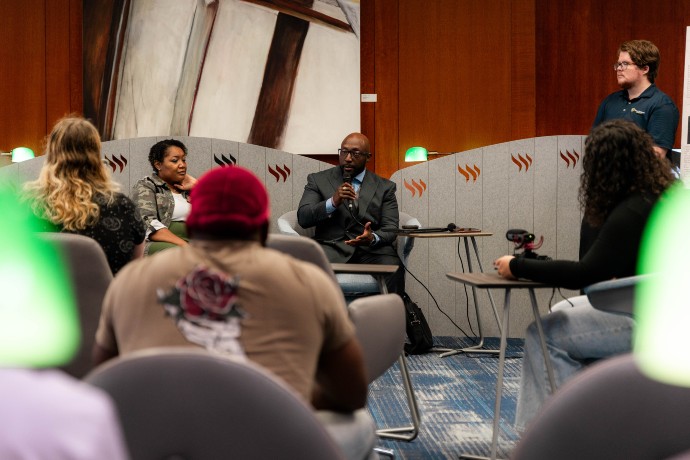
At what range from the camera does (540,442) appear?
1.04 metres

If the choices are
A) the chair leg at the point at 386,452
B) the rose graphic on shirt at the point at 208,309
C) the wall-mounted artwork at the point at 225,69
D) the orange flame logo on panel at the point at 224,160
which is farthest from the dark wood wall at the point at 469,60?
the rose graphic on shirt at the point at 208,309

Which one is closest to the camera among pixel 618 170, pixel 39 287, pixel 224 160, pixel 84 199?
pixel 39 287

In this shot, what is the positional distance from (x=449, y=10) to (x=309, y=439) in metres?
7.41

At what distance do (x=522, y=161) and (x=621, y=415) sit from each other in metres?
5.16

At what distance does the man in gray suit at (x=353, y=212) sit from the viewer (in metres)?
5.39

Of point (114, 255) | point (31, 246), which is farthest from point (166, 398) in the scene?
point (114, 255)

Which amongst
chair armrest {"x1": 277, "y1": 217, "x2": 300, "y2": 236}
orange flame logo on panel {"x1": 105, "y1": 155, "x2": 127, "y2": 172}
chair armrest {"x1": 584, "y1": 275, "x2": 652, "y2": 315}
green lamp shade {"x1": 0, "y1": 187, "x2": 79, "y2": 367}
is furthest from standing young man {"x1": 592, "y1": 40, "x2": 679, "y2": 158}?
green lamp shade {"x1": 0, "y1": 187, "x2": 79, "y2": 367}

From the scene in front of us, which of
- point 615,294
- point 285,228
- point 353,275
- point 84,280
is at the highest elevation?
point 84,280

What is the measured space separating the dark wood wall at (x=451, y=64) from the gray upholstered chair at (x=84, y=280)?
18.0ft

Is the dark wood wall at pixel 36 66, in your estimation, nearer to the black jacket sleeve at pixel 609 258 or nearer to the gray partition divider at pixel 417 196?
the gray partition divider at pixel 417 196

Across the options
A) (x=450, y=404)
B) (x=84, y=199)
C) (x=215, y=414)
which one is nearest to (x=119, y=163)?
(x=84, y=199)

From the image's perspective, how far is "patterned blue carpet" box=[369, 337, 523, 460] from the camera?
339 centimetres

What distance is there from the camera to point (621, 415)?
1015mm

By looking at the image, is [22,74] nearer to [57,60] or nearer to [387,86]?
[57,60]
